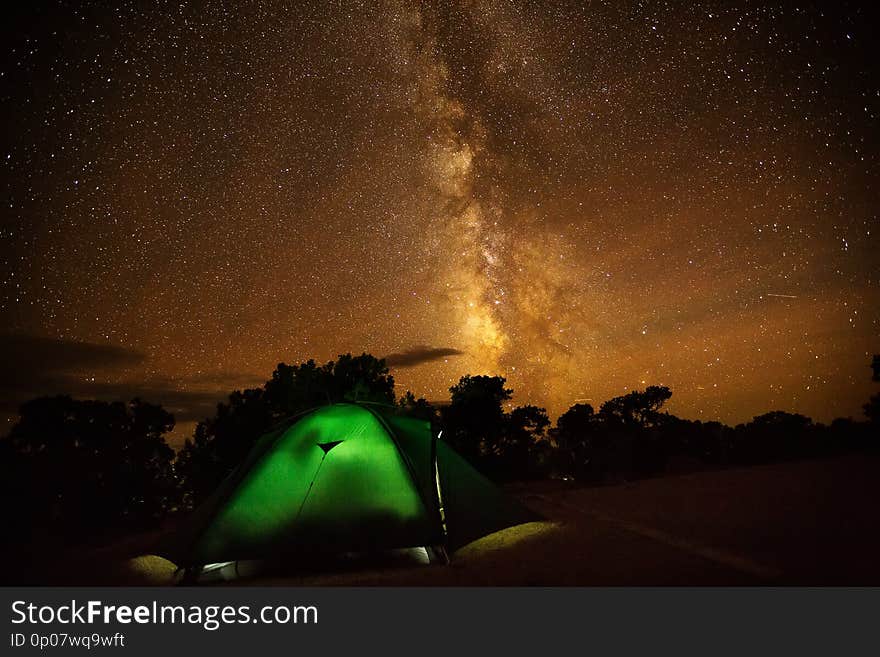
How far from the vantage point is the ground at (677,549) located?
18.8 feet

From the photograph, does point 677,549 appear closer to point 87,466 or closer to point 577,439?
point 87,466

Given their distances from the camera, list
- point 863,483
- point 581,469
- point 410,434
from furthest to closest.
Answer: point 581,469 < point 863,483 < point 410,434

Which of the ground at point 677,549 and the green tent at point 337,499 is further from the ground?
the green tent at point 337,499

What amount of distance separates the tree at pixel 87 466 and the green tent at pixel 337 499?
1461 cm

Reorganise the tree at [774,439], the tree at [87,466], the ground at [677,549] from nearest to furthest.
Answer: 1. the ground at [677,549]
2. the tree at [87,466]
3. the tree at [774,439]

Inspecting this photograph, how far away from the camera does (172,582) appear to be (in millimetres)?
6812

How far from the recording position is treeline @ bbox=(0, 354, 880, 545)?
18.7m

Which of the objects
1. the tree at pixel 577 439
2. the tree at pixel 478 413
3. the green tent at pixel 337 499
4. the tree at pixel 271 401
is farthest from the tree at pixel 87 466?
the tree at pixel 577 439

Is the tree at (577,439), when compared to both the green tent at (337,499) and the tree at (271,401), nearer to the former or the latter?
the tree at (271,401)

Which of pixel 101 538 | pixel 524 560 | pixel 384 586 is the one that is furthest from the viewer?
pixel 101 538

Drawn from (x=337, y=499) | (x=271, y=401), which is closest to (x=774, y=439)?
(x=271, y=401)
